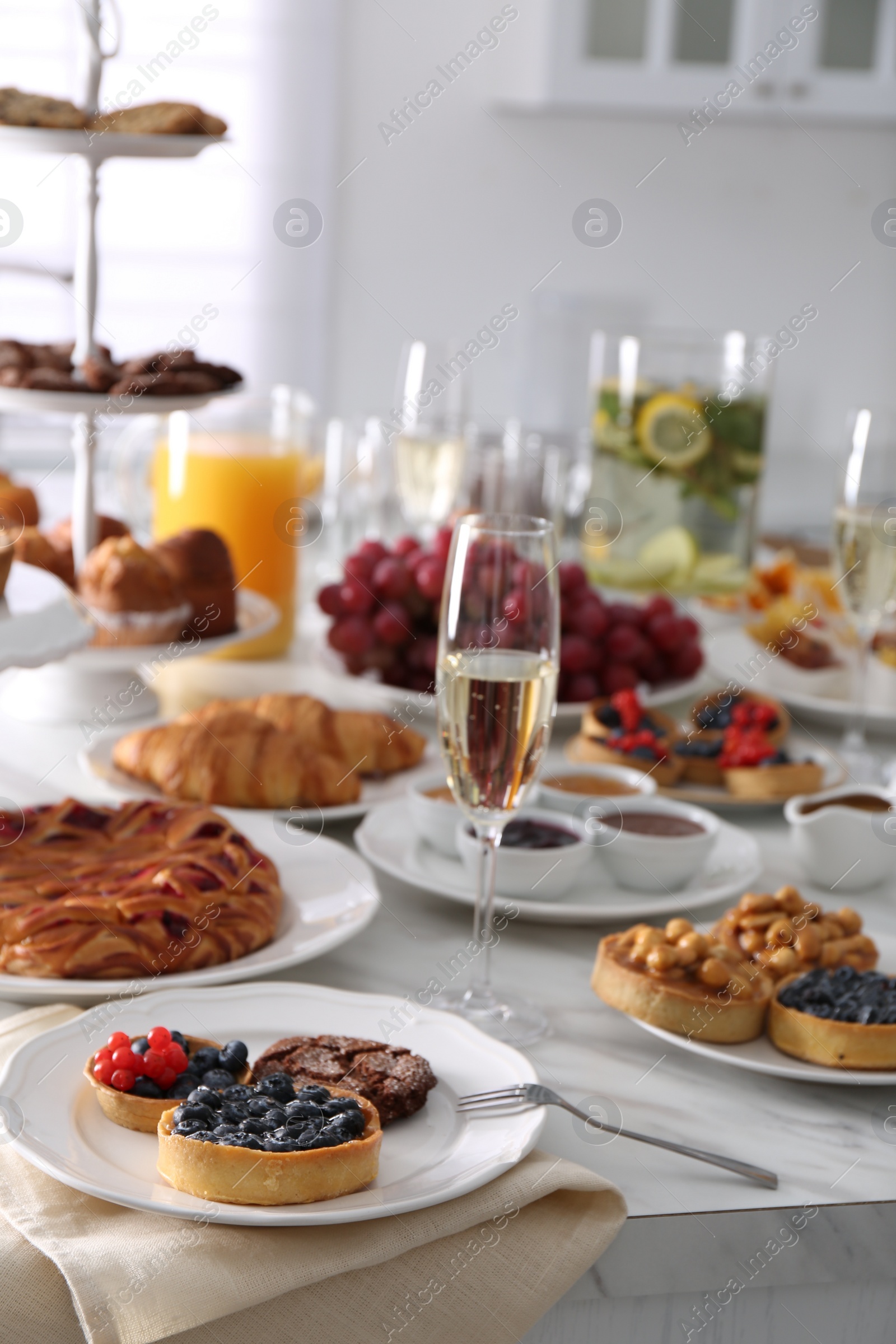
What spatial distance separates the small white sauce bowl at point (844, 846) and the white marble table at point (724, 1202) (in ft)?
0.95

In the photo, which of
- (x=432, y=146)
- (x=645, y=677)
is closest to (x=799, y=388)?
(x=432, y=146)

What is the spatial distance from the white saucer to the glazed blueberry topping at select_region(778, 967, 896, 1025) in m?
0.62

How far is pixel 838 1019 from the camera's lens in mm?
880

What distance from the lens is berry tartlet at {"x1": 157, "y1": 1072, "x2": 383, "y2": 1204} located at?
700 mm

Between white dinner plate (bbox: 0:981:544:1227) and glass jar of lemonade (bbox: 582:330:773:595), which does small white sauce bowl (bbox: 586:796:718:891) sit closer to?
white dinner plate (bbox: 0:981:544:1227)

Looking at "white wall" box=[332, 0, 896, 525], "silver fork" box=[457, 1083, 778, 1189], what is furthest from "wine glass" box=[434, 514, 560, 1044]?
"white wall" box=[332, 0, 896, 525]

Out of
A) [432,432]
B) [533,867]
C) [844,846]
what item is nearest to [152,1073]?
[533,867]

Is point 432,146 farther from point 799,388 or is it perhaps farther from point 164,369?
point 164,369

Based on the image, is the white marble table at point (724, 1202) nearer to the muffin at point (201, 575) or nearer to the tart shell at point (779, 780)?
the tart shell at point (779, 780)

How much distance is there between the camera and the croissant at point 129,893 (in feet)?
3.06

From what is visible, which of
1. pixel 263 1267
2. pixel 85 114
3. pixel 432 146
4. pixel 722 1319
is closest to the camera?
pixel 263 1267

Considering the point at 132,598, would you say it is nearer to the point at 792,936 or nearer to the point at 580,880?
the point at 580,880

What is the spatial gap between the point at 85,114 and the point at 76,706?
24.0 inches

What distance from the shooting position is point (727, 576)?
189 cm
